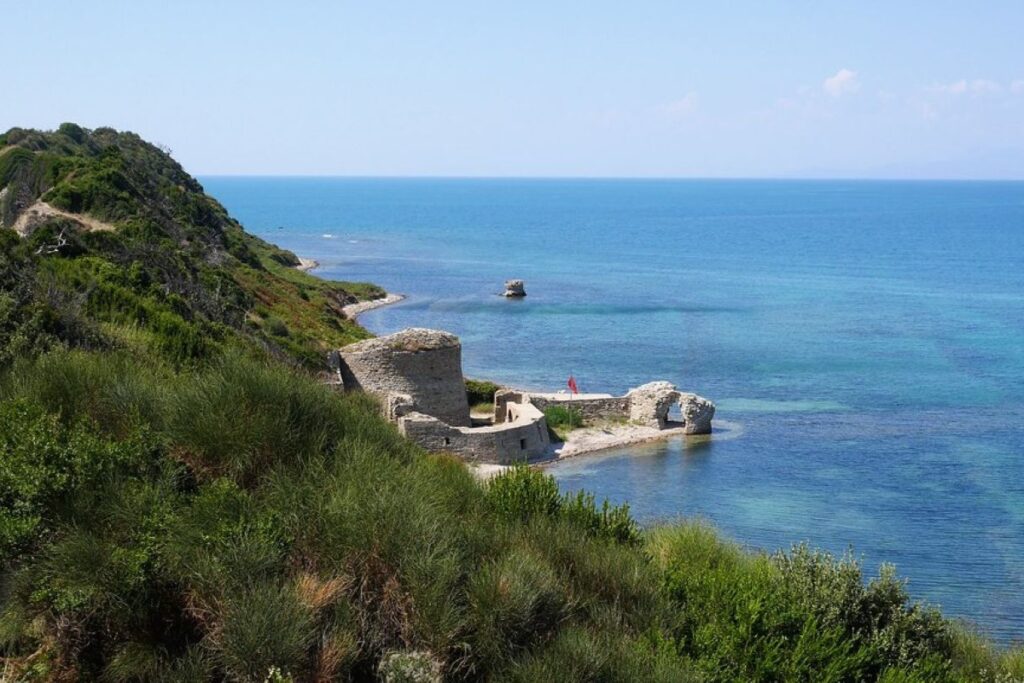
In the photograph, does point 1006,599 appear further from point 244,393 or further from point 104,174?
point 104,174

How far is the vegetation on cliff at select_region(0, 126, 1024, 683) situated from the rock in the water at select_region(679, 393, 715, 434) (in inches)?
913

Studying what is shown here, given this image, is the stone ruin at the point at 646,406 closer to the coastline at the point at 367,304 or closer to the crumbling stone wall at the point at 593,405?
the crumbling stone wall at the point at 593,405

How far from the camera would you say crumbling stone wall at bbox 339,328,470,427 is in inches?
1300

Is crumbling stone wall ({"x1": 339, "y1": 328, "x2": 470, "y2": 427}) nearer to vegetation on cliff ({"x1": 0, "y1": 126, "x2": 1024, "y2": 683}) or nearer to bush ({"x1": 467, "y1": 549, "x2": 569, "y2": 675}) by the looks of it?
vegetation on cliff ({"x1": 0, "y1": 126, "x2": 1024, "y2": 683})

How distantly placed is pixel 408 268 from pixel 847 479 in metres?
72.2

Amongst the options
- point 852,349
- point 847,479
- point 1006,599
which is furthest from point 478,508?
point 852,349

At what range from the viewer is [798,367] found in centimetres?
5347

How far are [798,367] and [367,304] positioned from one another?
30.9m

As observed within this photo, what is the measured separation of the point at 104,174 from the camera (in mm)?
45031

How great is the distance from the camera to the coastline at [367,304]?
216ft

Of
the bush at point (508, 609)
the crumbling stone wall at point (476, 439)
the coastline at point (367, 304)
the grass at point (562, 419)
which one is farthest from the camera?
the coastline at point (367, 304)

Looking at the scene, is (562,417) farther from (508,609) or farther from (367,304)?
(367,304)

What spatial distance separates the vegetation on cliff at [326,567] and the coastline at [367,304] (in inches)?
1907

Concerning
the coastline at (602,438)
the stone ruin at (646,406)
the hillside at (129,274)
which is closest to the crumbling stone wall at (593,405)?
the stone ruin at (646,406)
